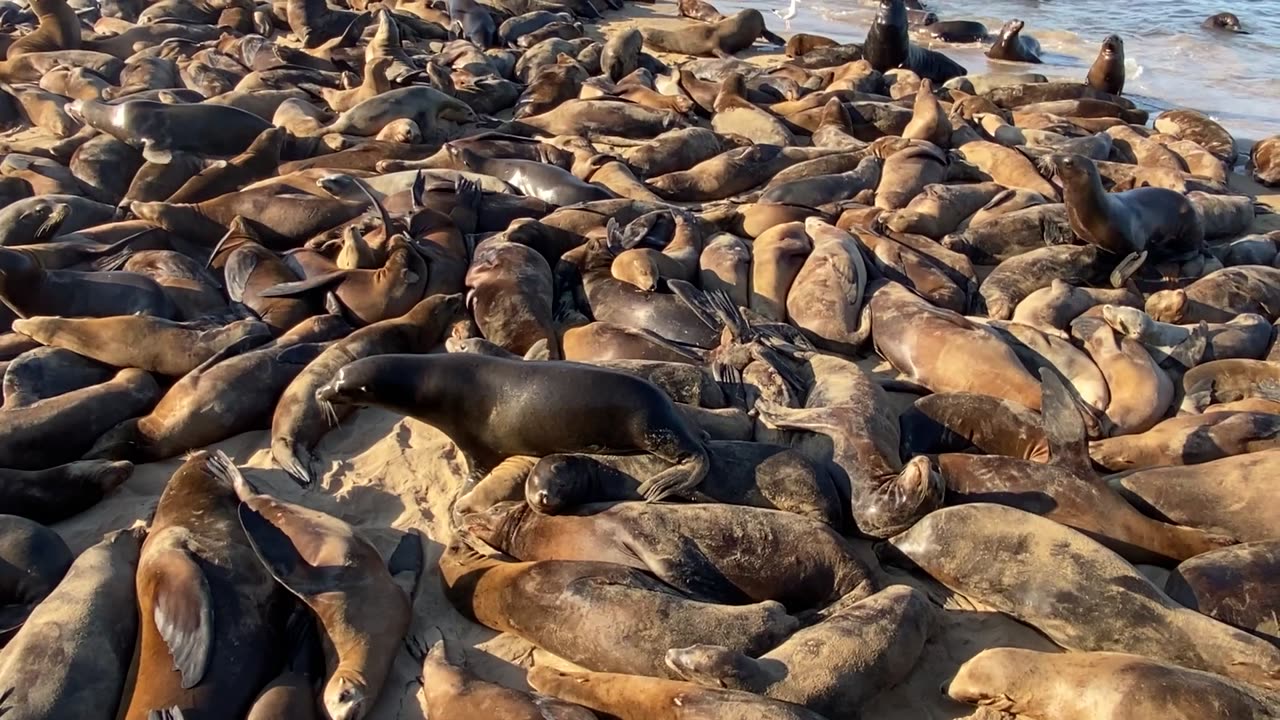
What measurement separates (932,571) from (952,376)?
57.3 inches

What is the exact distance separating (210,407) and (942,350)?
12.1 ft

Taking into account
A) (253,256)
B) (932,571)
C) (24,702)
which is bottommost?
(932,571)

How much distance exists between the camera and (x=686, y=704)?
299 cm

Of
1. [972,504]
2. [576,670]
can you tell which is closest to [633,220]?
[972,504]

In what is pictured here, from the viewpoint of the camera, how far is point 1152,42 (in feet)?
51.1

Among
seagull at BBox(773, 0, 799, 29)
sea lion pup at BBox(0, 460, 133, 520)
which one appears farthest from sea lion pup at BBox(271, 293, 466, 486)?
seagull at BBox(773, 0, 799, 29)

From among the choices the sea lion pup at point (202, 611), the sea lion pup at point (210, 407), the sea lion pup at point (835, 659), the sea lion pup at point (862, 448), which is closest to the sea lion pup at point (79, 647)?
the sea lion pup at point (202, 611)

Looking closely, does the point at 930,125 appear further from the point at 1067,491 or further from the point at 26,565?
the point at 26,565

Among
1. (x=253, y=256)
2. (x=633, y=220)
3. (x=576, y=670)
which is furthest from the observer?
(x=633, y=220)

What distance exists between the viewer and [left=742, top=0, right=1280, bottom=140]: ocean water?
12.3 m

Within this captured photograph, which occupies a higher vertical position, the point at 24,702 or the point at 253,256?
the point at 253,256

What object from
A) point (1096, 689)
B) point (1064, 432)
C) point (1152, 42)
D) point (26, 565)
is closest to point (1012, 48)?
point (1152, 42)

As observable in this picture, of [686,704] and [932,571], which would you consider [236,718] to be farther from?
[932,571]

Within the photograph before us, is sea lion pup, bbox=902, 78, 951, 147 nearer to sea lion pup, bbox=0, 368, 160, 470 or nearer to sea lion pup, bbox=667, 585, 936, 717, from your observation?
sea lion pup, bbox=667, 585, 936, 717
